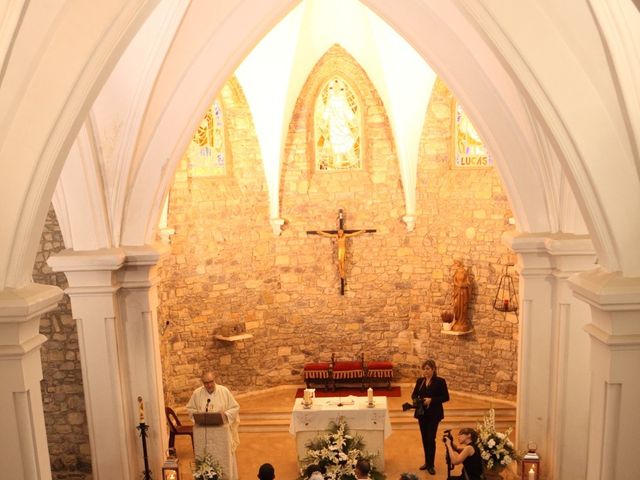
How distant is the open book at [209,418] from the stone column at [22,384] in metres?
4.01

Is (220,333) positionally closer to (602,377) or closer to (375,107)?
(375,107)

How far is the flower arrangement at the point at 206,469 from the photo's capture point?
305 inches

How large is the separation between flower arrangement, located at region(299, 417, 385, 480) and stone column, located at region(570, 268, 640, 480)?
3.96 meters

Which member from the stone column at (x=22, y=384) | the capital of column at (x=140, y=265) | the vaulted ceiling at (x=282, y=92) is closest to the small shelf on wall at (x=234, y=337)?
the vaulted ceiling at (x=282, y=92)

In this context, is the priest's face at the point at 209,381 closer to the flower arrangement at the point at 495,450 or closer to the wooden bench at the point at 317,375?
the flower arrangement at the point at 495,450

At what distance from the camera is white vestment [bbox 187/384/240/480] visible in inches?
320

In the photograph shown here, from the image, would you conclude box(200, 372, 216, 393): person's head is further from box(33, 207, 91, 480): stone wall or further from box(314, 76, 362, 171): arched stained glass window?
box(314, 76, 362, 171): arched stained glass window

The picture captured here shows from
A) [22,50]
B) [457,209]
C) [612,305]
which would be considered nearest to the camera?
[22,50]

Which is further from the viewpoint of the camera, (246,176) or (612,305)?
(246,176)

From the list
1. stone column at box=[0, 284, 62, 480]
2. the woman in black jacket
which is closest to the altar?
the woman in black jacket

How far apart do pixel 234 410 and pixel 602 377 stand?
518 centimetres

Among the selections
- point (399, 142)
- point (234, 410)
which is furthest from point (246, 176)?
point (234, 410)

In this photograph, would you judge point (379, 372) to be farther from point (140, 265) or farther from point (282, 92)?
point (140, 265)

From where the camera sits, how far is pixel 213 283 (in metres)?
12.0
